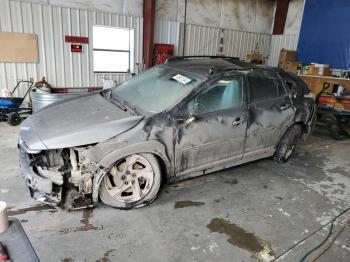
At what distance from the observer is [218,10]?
8758 mm

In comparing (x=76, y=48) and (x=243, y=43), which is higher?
(x=243, y=43)

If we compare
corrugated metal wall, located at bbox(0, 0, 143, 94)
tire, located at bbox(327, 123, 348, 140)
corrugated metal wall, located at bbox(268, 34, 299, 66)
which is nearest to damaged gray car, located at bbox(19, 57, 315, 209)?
tire, located at bbox(327, 123, 348, 140)

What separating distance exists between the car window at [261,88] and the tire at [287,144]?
0.71m

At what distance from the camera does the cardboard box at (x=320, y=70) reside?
8180mm

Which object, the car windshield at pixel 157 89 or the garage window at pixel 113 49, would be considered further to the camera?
the garage window at pixel 113 49

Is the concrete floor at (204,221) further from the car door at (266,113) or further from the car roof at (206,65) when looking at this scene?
the car roof at (206,65)

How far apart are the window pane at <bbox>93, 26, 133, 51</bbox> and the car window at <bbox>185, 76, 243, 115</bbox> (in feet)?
16.3

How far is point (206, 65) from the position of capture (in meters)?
3.44

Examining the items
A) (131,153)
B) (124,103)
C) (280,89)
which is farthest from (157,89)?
(280,89)

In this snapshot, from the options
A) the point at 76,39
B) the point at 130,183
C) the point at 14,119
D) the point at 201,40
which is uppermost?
the point at 201,40

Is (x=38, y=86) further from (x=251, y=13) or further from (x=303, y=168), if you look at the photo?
(x=251, y=13)

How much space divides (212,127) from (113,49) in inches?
207

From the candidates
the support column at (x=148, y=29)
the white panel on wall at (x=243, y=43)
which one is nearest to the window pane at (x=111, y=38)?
the support column at (x=148, y=29)

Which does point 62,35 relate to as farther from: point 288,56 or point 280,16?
point 280,16
